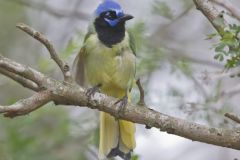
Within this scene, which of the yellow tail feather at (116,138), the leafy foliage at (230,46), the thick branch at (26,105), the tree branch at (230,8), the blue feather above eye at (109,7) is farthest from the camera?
the blue feather above eye at (109,7)

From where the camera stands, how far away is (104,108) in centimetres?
256

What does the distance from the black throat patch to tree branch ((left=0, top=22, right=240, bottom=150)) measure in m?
0.92

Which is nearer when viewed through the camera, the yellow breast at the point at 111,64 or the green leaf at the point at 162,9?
the yellow breast at the point at 111,64

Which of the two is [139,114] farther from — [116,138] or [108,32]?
[108,32]

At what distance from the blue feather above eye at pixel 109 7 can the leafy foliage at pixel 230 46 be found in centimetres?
102

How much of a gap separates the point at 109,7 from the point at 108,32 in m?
0.16

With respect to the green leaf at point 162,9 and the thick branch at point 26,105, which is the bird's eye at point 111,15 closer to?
the green leaf at point 162,9

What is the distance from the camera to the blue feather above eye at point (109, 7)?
3.52 m

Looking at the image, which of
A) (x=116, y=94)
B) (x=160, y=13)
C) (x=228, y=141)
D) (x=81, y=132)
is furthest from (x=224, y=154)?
(x=228, y=141)

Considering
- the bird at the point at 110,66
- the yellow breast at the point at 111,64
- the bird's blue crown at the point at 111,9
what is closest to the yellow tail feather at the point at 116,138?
the bird at the point at 110,66

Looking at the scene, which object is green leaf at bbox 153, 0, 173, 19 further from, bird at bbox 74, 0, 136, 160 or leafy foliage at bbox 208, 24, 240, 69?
leafy foliage at bbox 208, 24, 240, 69

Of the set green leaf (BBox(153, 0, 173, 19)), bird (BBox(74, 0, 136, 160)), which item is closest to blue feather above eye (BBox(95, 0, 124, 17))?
bird (BBox(74, 0, 136, 160))

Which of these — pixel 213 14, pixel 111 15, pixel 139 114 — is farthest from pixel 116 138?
pixel 213 14

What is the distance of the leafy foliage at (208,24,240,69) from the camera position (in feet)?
8.29
